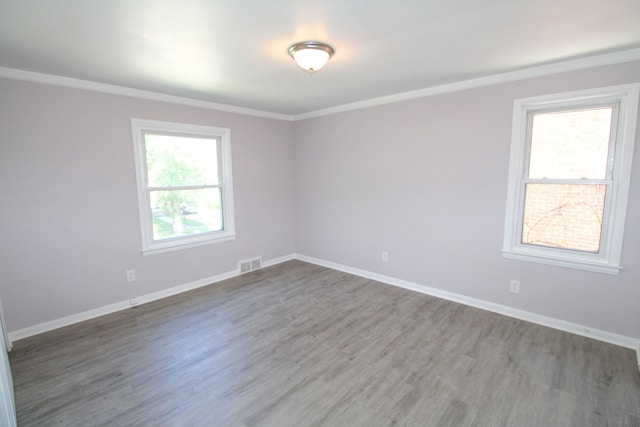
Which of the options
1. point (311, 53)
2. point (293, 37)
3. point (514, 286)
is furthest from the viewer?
point (514, 286)

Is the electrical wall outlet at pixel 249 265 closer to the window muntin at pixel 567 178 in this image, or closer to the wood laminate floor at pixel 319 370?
the wood laminate floor at pixel 319 370

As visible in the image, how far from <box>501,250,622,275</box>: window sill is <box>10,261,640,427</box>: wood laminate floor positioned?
64 centimetres

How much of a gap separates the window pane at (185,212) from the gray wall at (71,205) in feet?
0.86

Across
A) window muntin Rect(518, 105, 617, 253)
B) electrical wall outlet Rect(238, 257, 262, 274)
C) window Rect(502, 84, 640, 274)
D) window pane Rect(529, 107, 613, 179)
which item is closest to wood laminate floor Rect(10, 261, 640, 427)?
window Rect(502, 84, 640, 274)

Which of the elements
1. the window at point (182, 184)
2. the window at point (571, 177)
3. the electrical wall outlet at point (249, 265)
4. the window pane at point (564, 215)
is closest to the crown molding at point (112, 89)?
the window at point (182, 184)

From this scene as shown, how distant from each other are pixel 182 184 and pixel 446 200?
10.8ft

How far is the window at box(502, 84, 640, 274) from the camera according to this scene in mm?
2475

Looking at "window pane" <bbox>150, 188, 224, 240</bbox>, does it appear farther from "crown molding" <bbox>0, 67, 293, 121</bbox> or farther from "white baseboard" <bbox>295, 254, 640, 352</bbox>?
"white baseboard" <bbox>295, 254, 640, 352</bbox>

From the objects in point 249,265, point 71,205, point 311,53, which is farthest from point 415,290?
point 71,205

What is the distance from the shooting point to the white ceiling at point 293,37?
65.4 inches

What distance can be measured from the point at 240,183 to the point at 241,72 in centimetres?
191

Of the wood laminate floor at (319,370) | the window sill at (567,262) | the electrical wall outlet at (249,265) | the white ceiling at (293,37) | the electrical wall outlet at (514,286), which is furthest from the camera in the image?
the electrical wall outlet at (249,265)

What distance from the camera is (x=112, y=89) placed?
121 inches

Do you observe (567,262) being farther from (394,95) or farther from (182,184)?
(182,184)
